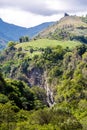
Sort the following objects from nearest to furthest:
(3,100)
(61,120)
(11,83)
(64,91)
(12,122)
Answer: (12,122) → (61,120) → (3,100) → (11,83) → (64,91)

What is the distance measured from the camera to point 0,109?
87.1 m

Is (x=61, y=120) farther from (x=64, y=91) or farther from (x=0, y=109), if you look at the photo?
(x=64, y=91)

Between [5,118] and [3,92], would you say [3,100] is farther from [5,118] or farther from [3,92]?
[5,118]

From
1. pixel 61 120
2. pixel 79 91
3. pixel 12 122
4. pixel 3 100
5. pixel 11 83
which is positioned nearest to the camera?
pixel 12 122

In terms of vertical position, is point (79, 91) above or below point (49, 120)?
below

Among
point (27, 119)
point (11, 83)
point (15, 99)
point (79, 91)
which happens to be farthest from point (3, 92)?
point (79, 91)

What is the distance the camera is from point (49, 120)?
8962 centimetres

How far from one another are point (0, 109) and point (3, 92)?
34.8 m

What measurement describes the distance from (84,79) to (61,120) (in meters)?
84.1

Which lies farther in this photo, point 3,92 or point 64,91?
point 64,91

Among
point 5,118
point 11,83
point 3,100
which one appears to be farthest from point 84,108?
point 5,118

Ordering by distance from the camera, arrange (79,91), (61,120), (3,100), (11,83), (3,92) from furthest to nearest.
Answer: (79,91) < (11,83) < (3,92) < (3,100) < (61,120)

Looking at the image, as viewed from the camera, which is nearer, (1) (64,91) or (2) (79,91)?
(2) (79,91)

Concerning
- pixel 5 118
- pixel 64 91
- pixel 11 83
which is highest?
pixel 5 118
